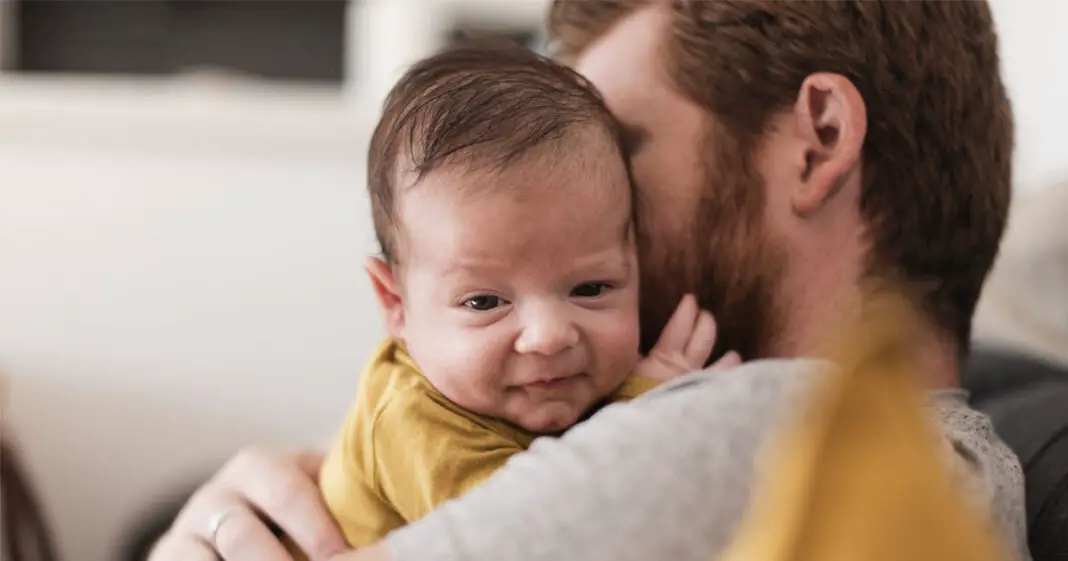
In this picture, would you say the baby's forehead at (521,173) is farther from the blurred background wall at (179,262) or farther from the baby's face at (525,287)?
the blurred background wall at (179,262)

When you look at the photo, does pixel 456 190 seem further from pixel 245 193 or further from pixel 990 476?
pixel 245 193

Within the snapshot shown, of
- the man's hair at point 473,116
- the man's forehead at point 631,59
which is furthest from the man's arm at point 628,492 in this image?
the man's forehead at point 631,59

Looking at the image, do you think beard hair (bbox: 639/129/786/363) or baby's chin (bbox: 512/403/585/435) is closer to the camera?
baby's chin (bbox: 512/403/585/435)

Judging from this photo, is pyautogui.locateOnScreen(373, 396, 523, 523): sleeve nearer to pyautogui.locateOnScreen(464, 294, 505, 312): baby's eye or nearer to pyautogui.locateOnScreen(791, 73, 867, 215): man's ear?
pyautogui.locateOnScreen(464, 294, 505, 312): baby's eye

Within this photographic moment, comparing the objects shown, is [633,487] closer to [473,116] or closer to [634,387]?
[634,387]

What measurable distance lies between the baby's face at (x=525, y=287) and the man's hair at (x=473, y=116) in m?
0.02

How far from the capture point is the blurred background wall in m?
2.49

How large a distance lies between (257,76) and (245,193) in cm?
34

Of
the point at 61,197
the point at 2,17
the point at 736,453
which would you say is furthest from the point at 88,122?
the point at 736,453

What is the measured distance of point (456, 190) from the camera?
786 mm

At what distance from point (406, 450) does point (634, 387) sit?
7.6 inches

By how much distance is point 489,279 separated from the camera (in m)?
0.80

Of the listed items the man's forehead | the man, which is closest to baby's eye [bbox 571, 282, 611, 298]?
the man

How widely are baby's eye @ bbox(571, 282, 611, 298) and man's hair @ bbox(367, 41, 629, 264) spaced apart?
12 centimetres
